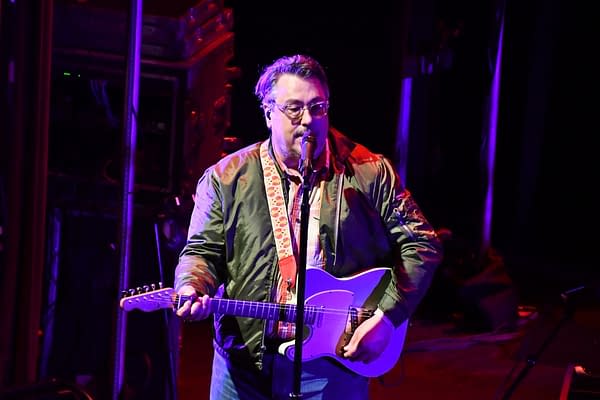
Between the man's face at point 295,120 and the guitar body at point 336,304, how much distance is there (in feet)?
1.46

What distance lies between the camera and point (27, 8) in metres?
3.94

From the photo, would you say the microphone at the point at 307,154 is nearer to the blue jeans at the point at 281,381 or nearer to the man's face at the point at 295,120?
the man's face at the point at 295,120

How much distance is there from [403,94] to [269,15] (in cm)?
186

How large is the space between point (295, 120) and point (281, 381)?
0.93m

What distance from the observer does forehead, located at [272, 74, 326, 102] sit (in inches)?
124

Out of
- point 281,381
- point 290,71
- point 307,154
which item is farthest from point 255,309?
point 290,71

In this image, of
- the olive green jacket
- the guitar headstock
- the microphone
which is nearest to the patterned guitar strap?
the olive green jacket

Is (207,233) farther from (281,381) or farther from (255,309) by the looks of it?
(281,381)

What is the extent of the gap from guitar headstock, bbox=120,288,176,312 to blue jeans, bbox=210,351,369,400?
1.32ft

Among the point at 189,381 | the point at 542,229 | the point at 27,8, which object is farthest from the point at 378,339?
the point at 542,229

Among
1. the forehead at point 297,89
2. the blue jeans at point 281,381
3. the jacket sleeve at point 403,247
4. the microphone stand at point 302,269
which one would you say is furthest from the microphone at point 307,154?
the blue jeans at point 281,381

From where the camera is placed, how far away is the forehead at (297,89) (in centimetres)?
315

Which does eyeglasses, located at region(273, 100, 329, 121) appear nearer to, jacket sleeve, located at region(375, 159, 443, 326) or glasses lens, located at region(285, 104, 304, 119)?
glasses lens, located at region(285, 104, 304, 119)

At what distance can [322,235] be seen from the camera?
322 cm
